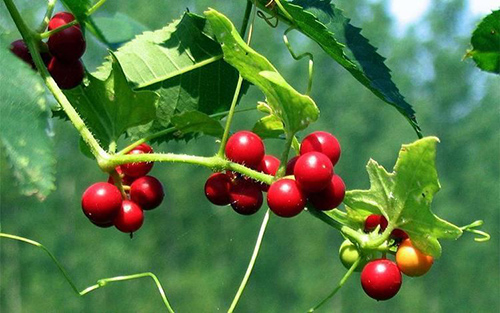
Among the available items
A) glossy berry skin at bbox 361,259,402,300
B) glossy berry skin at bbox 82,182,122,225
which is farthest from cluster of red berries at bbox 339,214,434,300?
glossy berry skin at bbox 82,182,122,225

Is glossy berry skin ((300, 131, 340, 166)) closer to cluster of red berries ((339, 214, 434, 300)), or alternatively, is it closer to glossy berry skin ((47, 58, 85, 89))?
cluster of red berries ((339, 214, 434, 300))

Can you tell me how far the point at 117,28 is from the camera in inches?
49.2

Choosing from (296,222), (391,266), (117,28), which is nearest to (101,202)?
(391,266)

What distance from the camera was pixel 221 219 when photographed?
27031 mm

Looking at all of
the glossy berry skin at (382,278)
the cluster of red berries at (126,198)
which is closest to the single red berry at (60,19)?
the cluster of red berries at (126,198)

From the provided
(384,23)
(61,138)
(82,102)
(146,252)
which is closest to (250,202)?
(82,102)

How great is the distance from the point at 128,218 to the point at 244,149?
0.46 feet

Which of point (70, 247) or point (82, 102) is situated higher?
point (82, 102)

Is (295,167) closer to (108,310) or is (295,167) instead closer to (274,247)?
(108,310)

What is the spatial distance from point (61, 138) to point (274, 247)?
255 inches

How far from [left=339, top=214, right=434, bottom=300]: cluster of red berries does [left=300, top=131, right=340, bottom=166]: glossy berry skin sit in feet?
0.20

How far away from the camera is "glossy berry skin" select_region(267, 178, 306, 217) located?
0.82 meters

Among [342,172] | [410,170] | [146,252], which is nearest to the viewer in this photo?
[410,170]

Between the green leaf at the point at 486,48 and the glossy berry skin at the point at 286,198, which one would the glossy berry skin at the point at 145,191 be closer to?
the glossy berry skin at the point at 286,198
